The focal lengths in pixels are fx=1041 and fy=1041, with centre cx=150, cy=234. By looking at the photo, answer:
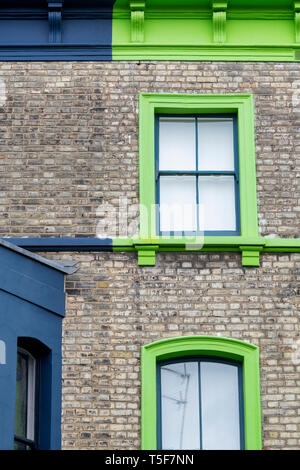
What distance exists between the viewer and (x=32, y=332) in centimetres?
1143

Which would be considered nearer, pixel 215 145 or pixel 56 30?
pixel 215 145

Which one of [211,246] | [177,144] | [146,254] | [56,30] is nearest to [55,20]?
[56,30]

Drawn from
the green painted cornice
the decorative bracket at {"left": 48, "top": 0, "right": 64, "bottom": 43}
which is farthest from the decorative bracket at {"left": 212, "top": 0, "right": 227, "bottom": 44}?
the green painted cornice

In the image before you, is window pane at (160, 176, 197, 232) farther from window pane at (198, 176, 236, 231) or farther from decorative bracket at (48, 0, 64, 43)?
decorative bracket at (48, 0, 64, 43)

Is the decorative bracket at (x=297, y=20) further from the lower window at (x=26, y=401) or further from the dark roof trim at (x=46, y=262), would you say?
the lower window at (x=26, y=401)

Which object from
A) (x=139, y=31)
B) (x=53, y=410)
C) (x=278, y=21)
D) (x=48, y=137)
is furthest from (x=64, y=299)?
(x=278, y=21)

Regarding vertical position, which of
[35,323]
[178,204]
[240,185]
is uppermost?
[240,185]

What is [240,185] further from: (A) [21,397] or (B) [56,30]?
(A) [21,397]

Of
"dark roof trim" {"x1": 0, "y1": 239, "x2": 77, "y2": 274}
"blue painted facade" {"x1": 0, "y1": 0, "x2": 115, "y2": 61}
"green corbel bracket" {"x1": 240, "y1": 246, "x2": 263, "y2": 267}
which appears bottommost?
"dark roof trim" {"x1": 0, "y1": 239, "x2": 77, "y2": 274}

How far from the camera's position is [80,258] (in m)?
12.3

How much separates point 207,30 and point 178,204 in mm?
2374

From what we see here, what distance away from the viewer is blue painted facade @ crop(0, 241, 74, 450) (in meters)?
10.9

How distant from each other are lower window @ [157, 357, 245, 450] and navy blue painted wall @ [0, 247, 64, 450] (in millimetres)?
1195
